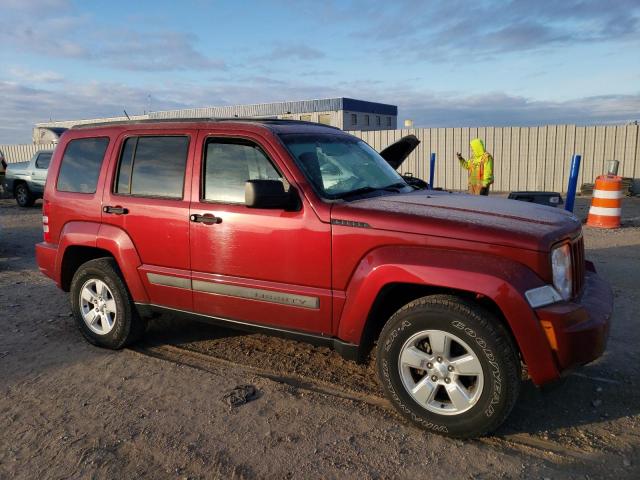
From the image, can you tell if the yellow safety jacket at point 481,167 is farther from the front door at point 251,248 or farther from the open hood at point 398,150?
the front door at point 251,248

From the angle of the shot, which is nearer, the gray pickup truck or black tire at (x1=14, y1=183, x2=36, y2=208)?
the gray pickup truck

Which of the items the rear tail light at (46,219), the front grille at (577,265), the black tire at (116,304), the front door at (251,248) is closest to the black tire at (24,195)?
the rear tail light at (46,219)

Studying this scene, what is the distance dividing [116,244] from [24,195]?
1493 cm

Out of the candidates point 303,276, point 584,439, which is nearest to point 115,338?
point 303,276

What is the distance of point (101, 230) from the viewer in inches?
178

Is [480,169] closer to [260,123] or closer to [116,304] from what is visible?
[260,123]

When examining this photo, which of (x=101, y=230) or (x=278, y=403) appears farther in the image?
(x=101, y=230)

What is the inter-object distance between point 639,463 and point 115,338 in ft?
13.1

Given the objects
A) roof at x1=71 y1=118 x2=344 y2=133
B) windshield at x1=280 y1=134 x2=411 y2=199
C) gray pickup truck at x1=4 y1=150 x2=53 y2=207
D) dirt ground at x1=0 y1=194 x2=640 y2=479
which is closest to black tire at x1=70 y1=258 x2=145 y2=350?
dirt ground at x1=0 y1=194 x2=640 y2=479

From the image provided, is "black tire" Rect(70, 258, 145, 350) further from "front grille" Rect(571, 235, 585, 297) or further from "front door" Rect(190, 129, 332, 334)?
"front grille" Rect(571, 235, 585, 297)

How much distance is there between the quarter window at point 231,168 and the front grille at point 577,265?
2.06 meters

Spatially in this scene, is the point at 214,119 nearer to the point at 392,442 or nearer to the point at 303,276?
the point at 303,276

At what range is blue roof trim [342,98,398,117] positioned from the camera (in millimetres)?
34562

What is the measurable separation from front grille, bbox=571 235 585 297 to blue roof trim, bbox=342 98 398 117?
31730mm
